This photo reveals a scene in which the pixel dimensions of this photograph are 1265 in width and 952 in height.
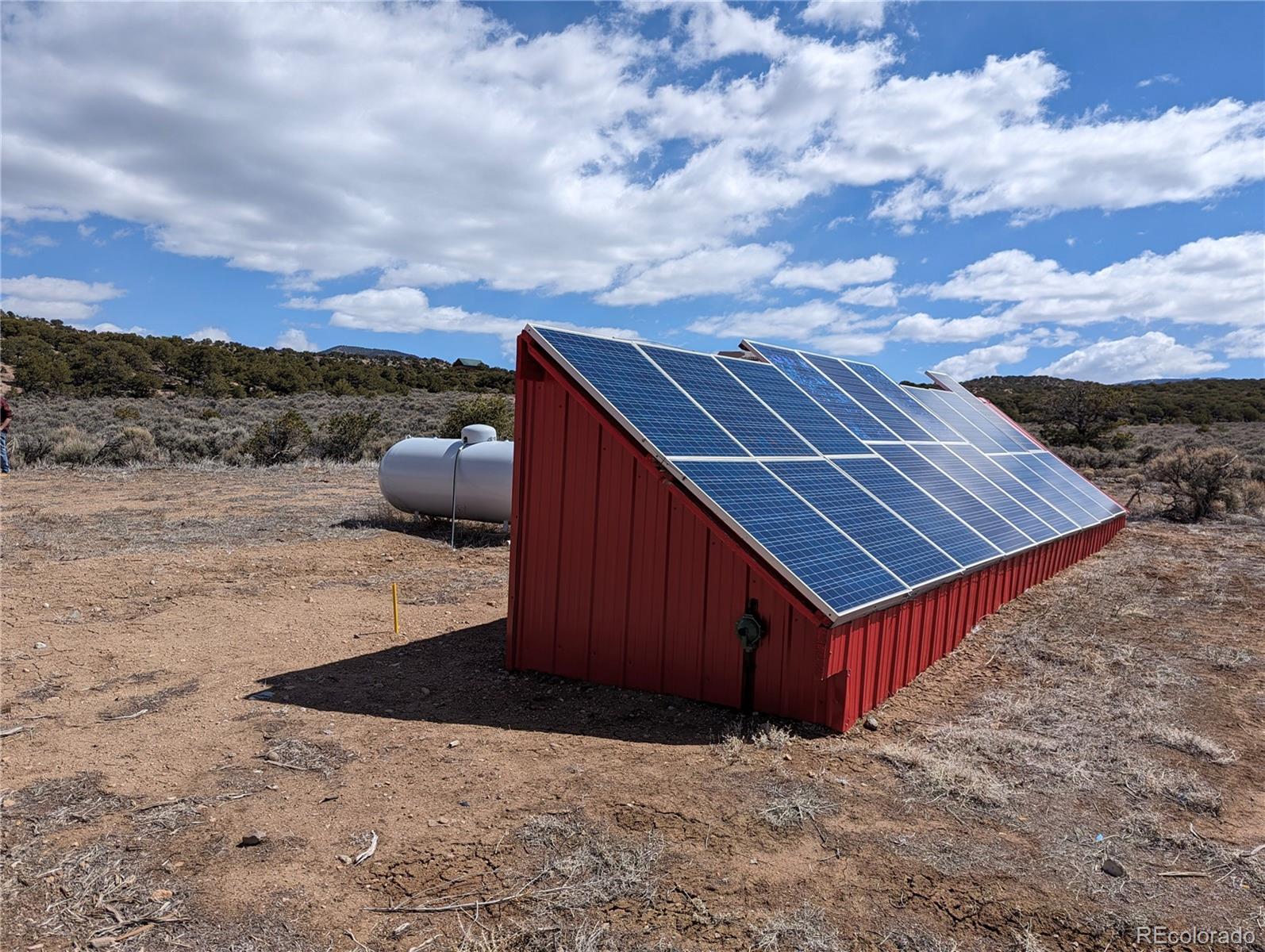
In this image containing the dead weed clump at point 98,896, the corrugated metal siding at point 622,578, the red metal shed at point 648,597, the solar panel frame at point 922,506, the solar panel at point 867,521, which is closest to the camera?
the dead weed clump at point 98,896

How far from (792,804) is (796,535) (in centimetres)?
247

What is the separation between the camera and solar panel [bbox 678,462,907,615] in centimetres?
670

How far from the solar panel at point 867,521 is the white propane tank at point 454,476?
25.5ft

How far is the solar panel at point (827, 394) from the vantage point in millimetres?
11428

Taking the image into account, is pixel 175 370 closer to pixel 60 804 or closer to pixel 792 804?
pixel 60 804

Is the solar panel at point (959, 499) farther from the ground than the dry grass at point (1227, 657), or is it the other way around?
the solar panel at point (959, 499)

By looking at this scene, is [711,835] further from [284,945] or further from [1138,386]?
[1138,386]

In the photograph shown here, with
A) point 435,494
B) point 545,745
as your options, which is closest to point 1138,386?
point 435,494

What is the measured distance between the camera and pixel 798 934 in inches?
160

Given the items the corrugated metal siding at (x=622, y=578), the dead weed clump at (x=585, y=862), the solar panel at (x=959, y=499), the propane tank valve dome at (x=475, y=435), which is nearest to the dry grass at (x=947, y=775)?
the corrugated metal siding at (x=622, y=578)

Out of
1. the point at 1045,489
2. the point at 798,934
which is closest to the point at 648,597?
the point at 798,934

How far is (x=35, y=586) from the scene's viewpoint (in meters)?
10.9

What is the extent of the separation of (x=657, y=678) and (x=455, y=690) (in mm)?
1993

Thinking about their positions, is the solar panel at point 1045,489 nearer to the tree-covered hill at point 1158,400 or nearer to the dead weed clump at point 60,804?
the dead weed clump at point 60,804
